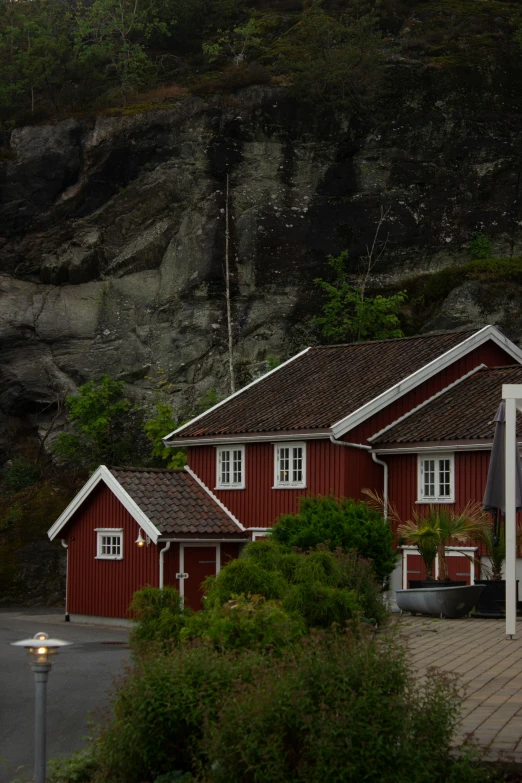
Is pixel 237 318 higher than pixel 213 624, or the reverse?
pixel 237 318

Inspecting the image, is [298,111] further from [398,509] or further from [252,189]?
[398,509]

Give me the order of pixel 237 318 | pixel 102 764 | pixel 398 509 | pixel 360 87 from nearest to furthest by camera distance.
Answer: pixel 102 764
pixel 398 509
pixel 237 318
pixel 360 87

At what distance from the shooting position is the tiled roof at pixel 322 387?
27.5 m

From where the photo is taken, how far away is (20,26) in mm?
53312

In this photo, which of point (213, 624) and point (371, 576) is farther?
point (371, 576)

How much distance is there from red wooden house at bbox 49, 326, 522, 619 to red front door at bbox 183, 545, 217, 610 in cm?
4

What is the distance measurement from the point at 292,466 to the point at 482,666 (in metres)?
14.4

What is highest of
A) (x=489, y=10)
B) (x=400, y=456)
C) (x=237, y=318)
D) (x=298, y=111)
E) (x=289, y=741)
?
(x=489, y=10)

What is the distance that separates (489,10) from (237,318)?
21055 mm

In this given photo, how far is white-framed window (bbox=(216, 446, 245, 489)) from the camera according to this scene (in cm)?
2855

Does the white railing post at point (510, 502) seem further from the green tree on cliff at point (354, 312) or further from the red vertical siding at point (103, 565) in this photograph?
the green tree on cliff at point (354, 312)

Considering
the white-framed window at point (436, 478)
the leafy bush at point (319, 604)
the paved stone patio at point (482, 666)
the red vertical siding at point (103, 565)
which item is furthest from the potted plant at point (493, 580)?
the red vertical siding at point (103, 565)

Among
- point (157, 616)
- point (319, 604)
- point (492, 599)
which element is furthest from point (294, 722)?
point (492, 599)

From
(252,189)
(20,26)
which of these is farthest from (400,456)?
(20,26)
